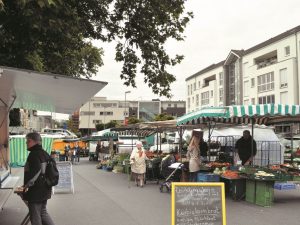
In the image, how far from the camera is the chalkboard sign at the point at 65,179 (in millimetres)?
14594

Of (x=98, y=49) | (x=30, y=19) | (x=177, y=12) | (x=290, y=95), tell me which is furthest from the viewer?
(x=290, y=95)

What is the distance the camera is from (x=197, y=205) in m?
6.57

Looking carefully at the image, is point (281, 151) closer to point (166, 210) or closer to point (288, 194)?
point (288, 194)

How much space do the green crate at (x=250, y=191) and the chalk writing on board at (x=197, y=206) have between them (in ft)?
19.0

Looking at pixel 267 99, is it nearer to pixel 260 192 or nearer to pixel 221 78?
pixel 221 78

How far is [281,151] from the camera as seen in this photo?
75.7 feet

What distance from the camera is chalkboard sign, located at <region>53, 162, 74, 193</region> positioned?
47.9 feet

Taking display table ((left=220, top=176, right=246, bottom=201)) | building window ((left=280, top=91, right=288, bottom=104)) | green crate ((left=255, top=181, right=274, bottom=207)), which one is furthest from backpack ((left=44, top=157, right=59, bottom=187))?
building window ((left=280, top=91, right=288, bottom=104))

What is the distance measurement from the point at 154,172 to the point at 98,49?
44.5ft

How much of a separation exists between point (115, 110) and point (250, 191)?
120 metres

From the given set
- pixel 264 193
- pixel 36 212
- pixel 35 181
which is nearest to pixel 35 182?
pixel 35 181

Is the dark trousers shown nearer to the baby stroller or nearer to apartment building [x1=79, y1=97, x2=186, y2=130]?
the baby stroller

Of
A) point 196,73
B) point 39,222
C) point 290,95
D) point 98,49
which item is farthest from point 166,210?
point 196,73

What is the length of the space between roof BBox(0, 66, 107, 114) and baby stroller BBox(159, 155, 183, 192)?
474 centimetres
